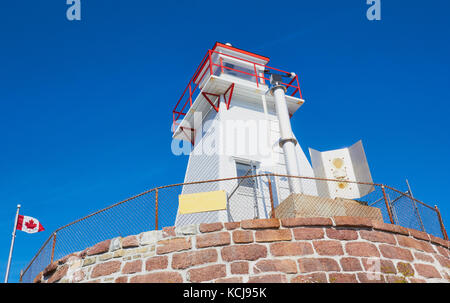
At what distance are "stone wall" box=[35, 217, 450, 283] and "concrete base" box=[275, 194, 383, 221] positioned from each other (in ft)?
1.49

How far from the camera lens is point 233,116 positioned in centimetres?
1419

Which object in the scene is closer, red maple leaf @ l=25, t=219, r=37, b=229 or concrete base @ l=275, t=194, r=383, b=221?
concrete base @ l=275, t=194, r=383, b=221

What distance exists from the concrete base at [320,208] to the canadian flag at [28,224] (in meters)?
9.14

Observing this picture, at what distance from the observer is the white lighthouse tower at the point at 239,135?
454 inches

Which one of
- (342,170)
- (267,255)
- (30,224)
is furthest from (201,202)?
(30,224)

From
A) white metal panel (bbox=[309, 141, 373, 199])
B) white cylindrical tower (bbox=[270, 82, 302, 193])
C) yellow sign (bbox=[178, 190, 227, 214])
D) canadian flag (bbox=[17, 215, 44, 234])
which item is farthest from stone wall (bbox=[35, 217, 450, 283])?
canadian flag (bbox=[17, 215, 44, 234])

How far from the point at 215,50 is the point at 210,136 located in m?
4.33

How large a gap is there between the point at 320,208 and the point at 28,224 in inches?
402

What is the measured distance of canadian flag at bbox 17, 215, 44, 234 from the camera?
12922 millimetres

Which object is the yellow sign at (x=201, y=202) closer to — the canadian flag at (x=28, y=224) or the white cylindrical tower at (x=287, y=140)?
the white cylindrical tower at (x=287, y=140)

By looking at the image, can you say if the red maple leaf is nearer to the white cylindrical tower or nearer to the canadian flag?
the canadian flag
